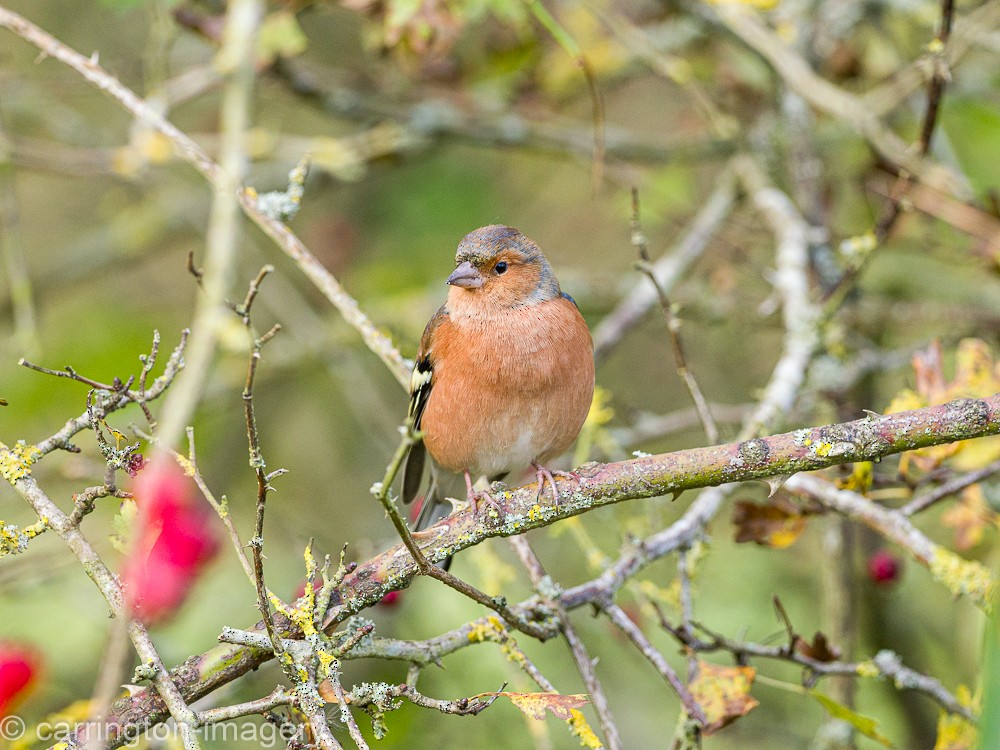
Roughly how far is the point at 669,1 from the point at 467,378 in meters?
2.83

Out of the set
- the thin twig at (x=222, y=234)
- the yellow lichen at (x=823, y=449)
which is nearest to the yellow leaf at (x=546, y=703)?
the yellow lichen at (x=823, y=449)

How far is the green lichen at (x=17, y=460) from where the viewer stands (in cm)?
247

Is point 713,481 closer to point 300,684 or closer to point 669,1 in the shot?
point 300,684

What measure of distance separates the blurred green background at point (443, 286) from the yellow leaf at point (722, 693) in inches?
34.0

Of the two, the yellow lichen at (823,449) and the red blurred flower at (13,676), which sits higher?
the red blurred flower at (13,676)

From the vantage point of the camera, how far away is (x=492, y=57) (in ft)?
20.2

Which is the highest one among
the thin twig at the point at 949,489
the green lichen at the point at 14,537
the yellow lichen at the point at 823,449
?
the green lichen at the point at 14,537

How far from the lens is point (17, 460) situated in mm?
2488

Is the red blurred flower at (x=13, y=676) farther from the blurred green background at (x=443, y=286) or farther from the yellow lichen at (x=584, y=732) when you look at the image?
the yellow lichen at (x=584, y=732)

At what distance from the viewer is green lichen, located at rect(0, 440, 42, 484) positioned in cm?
247

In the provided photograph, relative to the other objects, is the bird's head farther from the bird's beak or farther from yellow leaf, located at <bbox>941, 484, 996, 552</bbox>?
yellow leaf, located at <bbox>941, 484, 996, 552</bbox>

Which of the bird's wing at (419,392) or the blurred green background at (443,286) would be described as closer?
the bird's wing at (419,392)

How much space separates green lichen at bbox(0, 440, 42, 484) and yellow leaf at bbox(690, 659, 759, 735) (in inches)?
81.1

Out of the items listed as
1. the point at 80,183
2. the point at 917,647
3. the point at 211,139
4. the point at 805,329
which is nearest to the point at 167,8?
the point at 211,139
